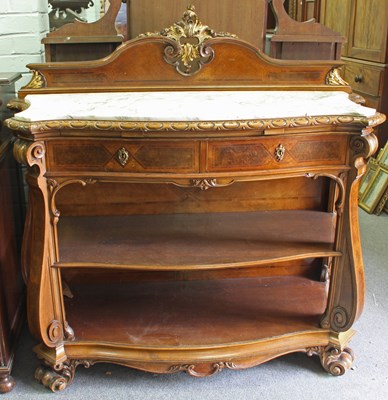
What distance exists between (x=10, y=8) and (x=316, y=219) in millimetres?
1315

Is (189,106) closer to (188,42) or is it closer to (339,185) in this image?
(188,42)

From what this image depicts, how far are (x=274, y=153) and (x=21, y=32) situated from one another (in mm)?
1086

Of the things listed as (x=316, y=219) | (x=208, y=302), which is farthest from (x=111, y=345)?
(x=316, y=219)

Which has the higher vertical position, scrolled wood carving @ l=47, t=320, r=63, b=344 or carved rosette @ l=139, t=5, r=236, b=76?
carved rosette @ l=139, t=5, r=236, b=76

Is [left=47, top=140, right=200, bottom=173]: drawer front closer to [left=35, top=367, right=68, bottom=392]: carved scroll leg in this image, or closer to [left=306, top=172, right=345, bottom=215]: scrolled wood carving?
[left=306, top=172, right=345, bottom=215]: scrolled wood carving

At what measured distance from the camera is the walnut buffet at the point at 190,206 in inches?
56.7

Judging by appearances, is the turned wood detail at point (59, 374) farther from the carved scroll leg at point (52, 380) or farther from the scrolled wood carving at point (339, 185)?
the scrolled wood carving at point (339, 185)

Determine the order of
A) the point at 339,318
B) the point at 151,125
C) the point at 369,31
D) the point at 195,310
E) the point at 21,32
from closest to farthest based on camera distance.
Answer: the point at 151,125, the point at 339,318, the point at 195,310, the point at 21,32, the point at 369,31

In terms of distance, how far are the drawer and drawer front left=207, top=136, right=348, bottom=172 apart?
1988 mm

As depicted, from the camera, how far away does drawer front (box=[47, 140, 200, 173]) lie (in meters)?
1.44

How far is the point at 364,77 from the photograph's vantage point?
3459mm

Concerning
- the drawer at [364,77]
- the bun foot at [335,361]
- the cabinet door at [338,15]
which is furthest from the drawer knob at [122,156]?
the cabinet door at [338,15]

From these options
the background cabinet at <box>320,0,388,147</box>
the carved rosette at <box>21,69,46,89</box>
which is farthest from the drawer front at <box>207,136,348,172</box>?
the background cabinet at <box>320,0,388,147</box>

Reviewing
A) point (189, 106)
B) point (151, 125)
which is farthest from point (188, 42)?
point (151, 125)
